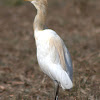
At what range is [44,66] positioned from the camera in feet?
14.9

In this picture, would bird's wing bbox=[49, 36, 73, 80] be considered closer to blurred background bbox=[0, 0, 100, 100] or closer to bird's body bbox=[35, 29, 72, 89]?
bird's body bbox=[35, 29, 72, 89]

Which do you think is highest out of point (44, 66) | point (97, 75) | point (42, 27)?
point (42, 27)

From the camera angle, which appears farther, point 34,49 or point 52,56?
point 34,49

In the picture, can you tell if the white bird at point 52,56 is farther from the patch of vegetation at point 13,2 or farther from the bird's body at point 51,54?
the patch of vegetation at point 13,2

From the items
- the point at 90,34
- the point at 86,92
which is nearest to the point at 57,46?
the point at 86,92

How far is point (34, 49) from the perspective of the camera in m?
8.76

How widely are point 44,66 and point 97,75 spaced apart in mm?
2263

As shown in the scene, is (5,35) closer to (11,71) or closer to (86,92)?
(11,71)

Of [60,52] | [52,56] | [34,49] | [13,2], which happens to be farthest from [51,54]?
[13,2]

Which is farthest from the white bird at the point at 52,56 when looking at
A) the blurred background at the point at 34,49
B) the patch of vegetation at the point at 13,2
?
the patch of vegetation at the point at 13,2

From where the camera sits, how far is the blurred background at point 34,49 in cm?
562

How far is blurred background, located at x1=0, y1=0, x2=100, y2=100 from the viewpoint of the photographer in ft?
18.5

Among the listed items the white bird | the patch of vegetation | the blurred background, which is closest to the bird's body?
the white bird

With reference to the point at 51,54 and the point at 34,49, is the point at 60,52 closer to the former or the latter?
the point at 51,54
